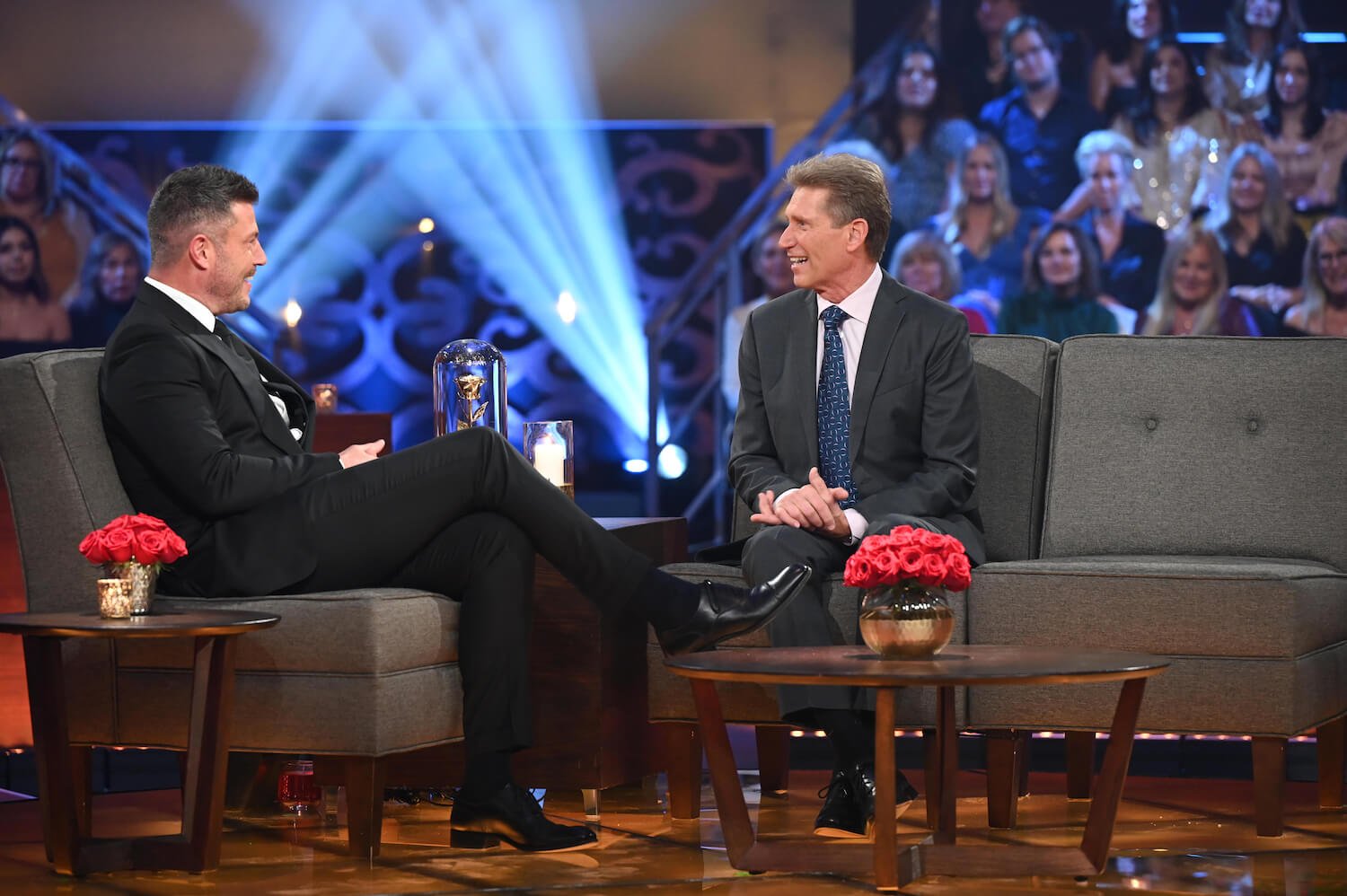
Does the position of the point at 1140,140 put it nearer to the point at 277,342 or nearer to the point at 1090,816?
the point at 277,342

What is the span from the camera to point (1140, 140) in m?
6.55

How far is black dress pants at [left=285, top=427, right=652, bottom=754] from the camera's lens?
3.00 meters

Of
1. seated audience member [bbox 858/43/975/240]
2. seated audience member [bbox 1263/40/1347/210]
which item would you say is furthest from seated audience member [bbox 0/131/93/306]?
seated audience member [bbox 1263/40/1347/210]

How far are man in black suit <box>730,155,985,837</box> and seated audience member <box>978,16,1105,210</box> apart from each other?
319 centimetres

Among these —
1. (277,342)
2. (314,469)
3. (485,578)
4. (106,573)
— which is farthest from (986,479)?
(277,342)

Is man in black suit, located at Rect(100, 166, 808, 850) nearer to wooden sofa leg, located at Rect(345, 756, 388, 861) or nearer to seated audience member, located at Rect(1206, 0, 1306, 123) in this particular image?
wooden sofa leg, located at Rect(345, 756, 388, 861)

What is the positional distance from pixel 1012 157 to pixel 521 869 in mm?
4476

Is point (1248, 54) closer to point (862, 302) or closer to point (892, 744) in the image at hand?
point (862, 302)

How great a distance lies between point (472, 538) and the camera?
3039mm

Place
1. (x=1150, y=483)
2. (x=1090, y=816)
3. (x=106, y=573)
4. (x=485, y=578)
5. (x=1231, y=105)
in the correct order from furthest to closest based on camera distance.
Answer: (x=1231, y=105) < (x=1150, y=483) < (x=485, y=578) < (x=106, y=573) < (x=1090, y=816)

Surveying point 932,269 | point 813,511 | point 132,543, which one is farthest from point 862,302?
point 932,269

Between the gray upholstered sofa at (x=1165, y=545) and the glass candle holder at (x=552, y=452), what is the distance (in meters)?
0.46

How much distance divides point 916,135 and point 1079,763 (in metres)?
3.68

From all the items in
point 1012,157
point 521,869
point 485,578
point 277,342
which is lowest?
point 521,869
